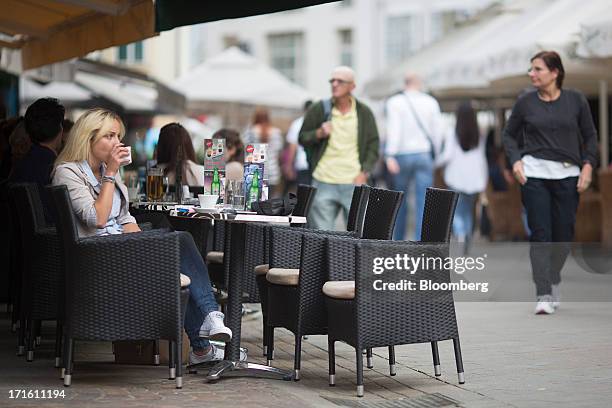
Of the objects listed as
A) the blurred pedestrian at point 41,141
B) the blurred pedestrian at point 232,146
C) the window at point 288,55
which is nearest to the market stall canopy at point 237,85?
the blurred pedestrian at point 232,146

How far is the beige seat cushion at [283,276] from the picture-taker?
8.02m

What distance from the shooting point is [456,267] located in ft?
42.2

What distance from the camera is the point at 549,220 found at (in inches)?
441

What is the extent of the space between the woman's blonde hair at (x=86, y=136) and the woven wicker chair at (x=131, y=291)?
0.79m

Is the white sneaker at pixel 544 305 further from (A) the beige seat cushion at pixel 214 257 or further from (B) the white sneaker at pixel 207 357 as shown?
(B) the white sneaker at pixel 207 357

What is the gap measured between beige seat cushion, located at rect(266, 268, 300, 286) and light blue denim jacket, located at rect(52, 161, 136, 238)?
2.94ft

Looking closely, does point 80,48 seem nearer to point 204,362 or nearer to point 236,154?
point 236,154

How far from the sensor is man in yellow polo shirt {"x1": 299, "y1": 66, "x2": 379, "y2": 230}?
13031 millimetres

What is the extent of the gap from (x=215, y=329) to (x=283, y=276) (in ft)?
1.62

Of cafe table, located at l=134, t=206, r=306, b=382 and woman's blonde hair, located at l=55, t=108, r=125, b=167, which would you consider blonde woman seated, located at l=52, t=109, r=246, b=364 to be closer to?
woman's blonde hair, located at l=55, t=108, r=125, b=167

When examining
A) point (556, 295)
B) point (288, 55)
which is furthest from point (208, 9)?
point (288, 55)

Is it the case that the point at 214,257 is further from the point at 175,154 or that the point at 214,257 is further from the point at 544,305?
the point at 544,305

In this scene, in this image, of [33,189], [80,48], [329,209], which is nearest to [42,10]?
[80,48]

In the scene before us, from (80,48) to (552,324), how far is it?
17.2 ft
